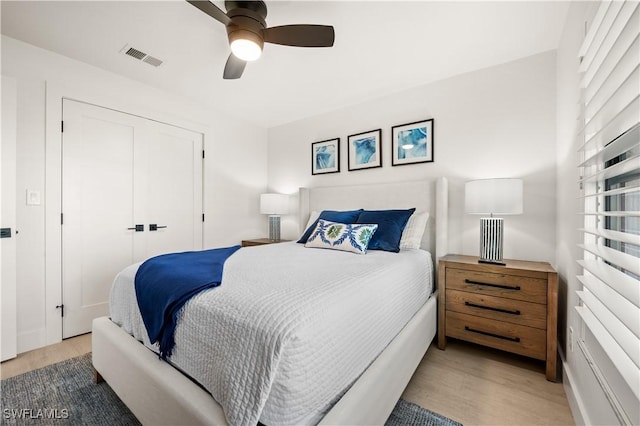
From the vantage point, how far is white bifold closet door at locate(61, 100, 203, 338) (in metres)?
2.42

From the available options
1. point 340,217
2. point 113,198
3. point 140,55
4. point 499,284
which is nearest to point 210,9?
point 140,55

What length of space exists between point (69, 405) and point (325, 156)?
3101 millimetres

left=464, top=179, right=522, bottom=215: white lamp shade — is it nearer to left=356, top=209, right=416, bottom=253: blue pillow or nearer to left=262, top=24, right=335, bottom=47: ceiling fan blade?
left=356, top=209, right=416, bottom=253: blue pillow

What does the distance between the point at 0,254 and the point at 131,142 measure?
53.4 inches

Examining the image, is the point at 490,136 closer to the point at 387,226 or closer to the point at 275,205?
the point at 387,226

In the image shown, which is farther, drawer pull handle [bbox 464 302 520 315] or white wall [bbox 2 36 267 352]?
white wall [bbox 2 36 267 352]

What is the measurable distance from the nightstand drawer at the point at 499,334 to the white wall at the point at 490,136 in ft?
2.25

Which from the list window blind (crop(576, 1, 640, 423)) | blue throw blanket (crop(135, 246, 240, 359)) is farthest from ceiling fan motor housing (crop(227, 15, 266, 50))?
window blind (crop(576, 1, 640, 423))

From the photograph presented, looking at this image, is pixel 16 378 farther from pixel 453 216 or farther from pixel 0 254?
pixel 453 216

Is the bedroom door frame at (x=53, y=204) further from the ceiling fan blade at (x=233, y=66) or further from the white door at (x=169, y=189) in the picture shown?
the ceiling fan blade at (x=233, y=66)

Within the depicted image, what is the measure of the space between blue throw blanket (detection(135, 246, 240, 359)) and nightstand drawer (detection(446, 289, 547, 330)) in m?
1.78

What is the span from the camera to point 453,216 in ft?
8.57

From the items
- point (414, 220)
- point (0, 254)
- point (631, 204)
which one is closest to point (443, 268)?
point (414, 220)

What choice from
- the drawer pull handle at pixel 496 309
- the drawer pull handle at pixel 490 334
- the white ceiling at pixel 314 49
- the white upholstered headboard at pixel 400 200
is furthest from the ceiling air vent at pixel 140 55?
the drawer pull handle at pixel 490 334
